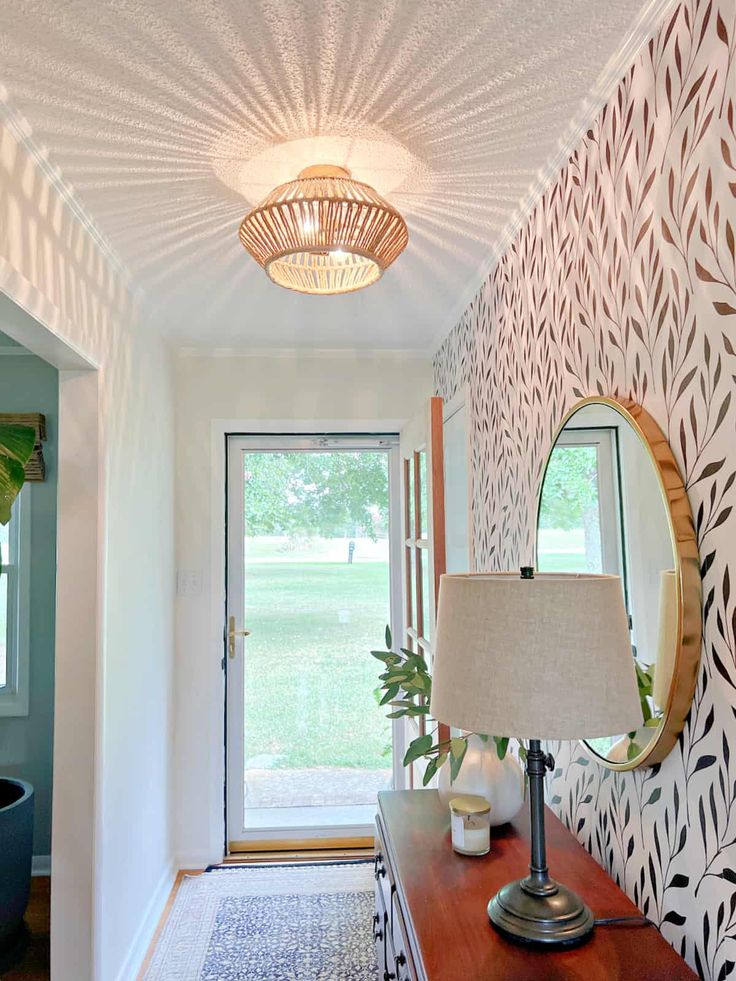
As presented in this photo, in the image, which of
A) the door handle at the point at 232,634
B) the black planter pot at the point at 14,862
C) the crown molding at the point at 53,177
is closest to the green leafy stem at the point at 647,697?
the crown molding at the point at 53,177

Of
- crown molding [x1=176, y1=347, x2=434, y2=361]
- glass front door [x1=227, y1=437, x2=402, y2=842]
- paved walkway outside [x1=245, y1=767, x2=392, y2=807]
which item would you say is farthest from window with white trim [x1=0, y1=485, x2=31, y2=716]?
paved walkway outside [x1=245, y1=767, x2=392, y2=807]

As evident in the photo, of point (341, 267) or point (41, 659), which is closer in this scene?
point (341, 267)

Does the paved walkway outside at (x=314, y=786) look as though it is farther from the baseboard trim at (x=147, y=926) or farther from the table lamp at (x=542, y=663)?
the table lamp at (x=542, y=663)

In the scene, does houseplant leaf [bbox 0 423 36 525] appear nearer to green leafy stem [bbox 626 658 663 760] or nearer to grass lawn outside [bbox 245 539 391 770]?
green leafy stem [bbox 626 658 663 760]

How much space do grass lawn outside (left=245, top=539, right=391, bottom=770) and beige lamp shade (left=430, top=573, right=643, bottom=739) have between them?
2572 millimetres

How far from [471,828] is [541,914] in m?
0.35

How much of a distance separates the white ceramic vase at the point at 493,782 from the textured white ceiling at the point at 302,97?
1.47 metres

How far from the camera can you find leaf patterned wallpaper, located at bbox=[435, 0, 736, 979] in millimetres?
1075

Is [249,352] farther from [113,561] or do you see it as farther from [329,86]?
[329,86]

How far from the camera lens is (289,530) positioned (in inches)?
144

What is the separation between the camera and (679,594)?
116 centimetres

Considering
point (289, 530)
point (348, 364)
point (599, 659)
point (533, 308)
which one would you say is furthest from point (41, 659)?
point (599, 659)

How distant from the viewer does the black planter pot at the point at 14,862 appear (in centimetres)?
251

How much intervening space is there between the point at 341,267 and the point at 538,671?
4.30ft
